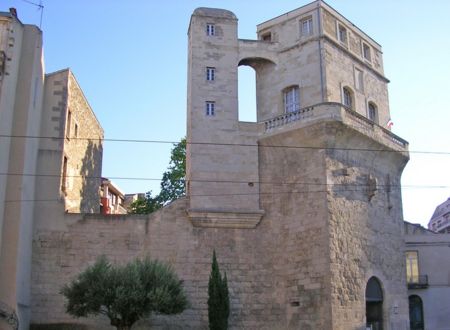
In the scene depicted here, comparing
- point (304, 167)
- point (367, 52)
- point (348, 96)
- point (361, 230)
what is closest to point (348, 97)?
point (348, 96)

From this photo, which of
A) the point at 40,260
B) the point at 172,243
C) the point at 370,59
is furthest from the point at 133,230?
the point at 370,59

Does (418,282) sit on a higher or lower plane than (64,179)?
lower

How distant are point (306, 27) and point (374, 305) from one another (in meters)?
11.9

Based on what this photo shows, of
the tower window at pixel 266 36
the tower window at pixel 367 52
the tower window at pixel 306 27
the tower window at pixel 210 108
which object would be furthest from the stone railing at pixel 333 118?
the tower window at pixel 266 36

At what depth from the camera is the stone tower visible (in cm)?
2250

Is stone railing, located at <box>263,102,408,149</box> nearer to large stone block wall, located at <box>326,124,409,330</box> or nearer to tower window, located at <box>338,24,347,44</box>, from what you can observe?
large stone block wall, located at <box>326,124,409,330</box>

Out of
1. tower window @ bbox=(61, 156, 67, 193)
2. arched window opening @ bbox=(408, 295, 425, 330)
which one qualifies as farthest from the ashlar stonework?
arched window opening @ bbox=(408, 295, 425, 330)

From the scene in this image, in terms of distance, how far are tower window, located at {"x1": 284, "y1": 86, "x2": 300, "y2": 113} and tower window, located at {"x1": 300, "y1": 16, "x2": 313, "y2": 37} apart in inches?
95.0

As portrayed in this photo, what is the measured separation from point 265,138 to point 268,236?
396 cm

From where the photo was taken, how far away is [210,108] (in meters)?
25.2

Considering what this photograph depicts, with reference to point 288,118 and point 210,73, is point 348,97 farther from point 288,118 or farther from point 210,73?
point 210,73

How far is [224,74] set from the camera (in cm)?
2566

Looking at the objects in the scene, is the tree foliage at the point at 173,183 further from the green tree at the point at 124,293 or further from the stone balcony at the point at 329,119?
the green tree at the point at 124,293

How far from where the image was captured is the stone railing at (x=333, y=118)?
76.8 feet
